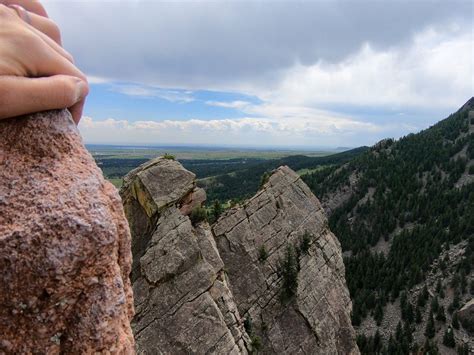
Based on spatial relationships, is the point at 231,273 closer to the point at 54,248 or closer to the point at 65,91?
the point at 54,248

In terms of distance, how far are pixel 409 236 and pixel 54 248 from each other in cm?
9721

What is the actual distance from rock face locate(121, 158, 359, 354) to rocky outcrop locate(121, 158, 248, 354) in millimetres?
77

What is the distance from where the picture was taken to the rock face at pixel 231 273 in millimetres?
27797

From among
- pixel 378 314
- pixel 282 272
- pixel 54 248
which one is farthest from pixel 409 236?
pixel 54 248

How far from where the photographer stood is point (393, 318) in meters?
70.9

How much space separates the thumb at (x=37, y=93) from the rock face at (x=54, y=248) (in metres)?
0.35

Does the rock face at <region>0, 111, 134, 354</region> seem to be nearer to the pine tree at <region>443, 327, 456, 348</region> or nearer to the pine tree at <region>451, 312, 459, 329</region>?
the pine tree at <region>443, 327, 456, 348</region>

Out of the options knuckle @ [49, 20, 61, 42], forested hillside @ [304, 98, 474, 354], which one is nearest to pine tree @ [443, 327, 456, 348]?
forested hillside @ [304, 98, 474, 354]

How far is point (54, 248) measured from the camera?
22.5ft

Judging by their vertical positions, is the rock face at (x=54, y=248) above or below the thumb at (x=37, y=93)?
below

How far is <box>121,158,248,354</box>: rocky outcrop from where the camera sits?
27062 millimetres

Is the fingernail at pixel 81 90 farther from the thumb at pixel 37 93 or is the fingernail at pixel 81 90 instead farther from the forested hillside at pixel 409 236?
the forested hillside at pixel 409 236

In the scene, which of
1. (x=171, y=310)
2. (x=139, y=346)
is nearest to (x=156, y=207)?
(x=171, y=310)

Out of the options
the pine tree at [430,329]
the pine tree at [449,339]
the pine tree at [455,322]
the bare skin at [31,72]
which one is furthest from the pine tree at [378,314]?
the bare skin at [31,72]
